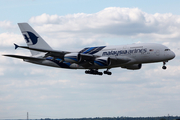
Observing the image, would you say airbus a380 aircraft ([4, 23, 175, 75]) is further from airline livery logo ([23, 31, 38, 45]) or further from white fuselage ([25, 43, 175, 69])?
airline livery logo ([23, 31, 38, 45])

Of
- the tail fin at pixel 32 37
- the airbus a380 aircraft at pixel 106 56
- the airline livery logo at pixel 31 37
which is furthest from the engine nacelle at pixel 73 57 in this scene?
the airline livery logo at pixel 31 37

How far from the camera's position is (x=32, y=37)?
7769 centimetres

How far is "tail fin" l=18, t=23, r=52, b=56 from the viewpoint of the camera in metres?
77.4

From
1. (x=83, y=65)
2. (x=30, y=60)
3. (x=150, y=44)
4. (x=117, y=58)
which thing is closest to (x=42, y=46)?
(x=30, y=60)

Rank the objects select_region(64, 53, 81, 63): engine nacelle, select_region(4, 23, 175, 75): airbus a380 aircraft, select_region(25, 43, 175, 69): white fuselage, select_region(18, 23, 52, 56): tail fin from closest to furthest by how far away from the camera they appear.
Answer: select_region(25, 43, 175, 69): white fuselage < select_region(4, 23, 175, 75): airbus a380 aircraft < select_region(64, 53, 81, 63): engine nacelle < select_region(18, 23, 52, 56): tail fin

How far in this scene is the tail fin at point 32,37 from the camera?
254 feet

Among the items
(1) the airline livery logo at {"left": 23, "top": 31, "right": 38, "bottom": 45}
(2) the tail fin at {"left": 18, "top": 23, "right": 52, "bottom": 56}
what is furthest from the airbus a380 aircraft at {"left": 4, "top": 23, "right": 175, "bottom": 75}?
(1) the airline livery logo at {"left": 23, "top": 31, "right": 38, "bottom": 45}

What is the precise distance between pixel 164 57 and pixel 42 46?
92.9 feet

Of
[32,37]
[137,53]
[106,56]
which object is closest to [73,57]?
[106,56]

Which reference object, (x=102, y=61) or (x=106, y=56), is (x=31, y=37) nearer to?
(x=106, y=56)

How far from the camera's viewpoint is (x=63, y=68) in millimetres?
73688

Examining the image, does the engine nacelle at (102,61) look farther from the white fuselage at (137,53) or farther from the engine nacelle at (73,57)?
the engine nacelle at (73,57)

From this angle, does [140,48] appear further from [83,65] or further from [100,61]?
[83,65]

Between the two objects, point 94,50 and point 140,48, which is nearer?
point 140,48
